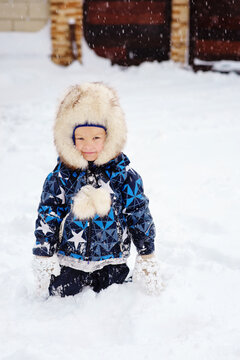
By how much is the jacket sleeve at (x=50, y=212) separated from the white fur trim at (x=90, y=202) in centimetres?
11

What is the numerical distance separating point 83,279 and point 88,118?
35.4 inches

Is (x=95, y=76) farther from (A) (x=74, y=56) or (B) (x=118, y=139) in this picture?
(B) (x=118, y=139)

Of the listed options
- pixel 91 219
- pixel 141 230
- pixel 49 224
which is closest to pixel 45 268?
pixel 49 224

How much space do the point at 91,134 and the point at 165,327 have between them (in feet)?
3.44

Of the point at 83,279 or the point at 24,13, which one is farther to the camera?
the point at 24,13

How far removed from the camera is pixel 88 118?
7.18ft

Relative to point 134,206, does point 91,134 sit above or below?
above

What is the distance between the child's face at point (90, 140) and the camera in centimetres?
222

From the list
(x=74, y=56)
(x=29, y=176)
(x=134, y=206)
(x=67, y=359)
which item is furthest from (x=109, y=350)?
(x=74, y=56)

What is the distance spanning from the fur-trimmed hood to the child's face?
3cm

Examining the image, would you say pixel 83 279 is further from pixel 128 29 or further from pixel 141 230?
pixel 128 29

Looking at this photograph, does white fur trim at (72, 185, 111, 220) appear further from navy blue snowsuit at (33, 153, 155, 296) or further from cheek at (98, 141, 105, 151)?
cheek at (98, 141, 105, 151)

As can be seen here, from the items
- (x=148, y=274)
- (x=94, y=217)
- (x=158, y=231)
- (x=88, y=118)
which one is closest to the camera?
(x=88, y=118)

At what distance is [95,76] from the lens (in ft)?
26.1
